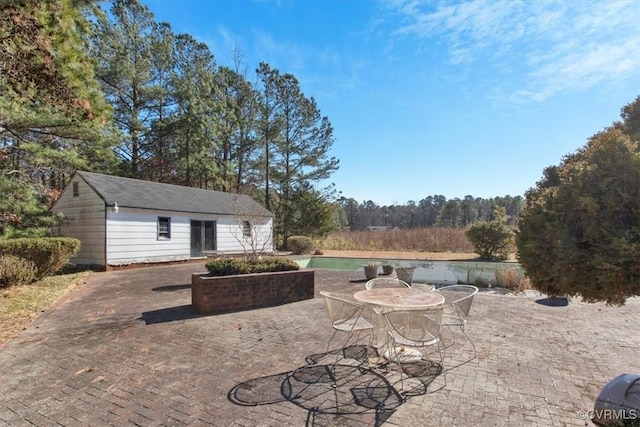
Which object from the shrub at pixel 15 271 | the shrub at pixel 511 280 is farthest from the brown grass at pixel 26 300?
the shrub at pixel 511 280

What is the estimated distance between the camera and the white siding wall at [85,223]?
12805 millimetres

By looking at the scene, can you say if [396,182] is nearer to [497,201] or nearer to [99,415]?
[99,415]

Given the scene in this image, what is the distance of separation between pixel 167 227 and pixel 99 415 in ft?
43.0

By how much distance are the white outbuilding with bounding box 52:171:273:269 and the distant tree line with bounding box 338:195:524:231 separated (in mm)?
39137

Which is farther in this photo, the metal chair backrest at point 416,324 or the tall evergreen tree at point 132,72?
the tall evergreen tree at point 132,72

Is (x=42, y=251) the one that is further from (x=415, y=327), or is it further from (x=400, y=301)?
(x=415, y=327)

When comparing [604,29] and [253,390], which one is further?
[604,29]

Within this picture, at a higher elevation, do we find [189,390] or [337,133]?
[337,133]

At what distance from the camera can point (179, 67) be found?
80.6ft

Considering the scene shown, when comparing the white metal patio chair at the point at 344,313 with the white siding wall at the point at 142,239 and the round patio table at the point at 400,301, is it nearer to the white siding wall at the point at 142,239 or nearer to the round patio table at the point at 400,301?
the round patio table at the point at 400,301

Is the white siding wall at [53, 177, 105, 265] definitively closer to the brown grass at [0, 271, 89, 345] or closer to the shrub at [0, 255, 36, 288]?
the brown grass at [0, 271, 89, 345]

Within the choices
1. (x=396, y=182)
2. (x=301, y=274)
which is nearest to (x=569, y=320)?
(x=301, y=274)

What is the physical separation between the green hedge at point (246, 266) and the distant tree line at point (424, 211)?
47010 millimetres

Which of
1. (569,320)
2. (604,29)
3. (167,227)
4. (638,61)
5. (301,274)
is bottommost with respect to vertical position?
(569,320)
